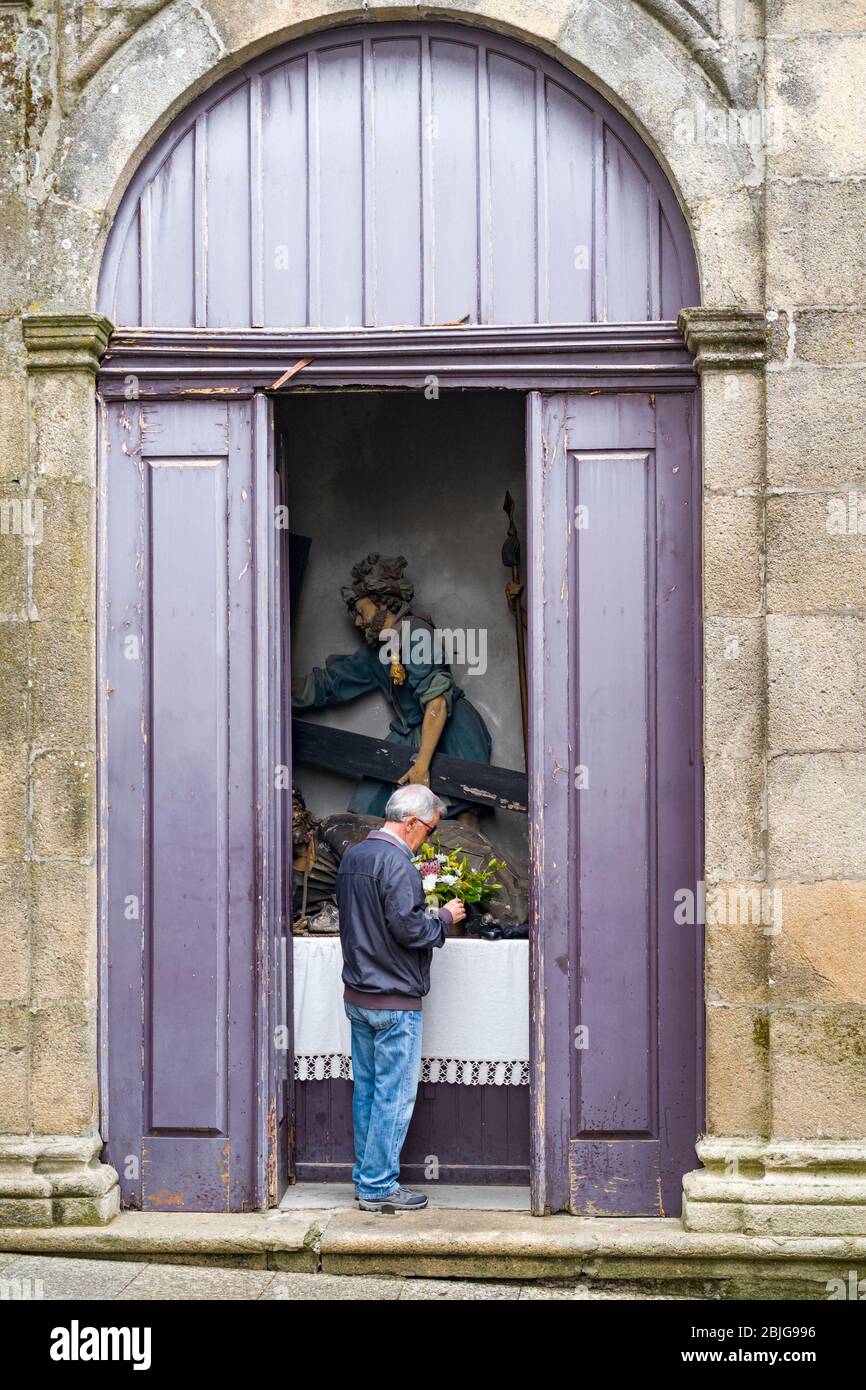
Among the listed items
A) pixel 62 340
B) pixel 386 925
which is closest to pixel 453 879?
pixel 386 925

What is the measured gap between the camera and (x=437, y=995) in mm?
6453

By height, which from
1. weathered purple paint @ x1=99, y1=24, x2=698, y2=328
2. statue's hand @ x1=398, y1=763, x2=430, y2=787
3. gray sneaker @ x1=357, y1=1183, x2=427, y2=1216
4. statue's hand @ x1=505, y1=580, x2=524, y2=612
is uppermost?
weathered purple paint @ x1=99, y1=24, x2=698, y2=328

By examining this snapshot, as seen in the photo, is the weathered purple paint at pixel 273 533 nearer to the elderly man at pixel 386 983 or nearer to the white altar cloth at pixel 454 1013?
the elderly man at pixel 386 983

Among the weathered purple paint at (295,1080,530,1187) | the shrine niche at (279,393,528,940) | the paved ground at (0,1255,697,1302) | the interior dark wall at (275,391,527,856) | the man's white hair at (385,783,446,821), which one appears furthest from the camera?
the interior dark wall at (275,391,527,856)

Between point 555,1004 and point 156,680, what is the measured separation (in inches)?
74.5

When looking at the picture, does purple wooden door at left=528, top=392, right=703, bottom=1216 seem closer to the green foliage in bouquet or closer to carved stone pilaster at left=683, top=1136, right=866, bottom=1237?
carved stone pilaster at left=683, top=1136, right=866, bottom=1237

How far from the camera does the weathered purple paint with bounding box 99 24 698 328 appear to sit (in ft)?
19.4

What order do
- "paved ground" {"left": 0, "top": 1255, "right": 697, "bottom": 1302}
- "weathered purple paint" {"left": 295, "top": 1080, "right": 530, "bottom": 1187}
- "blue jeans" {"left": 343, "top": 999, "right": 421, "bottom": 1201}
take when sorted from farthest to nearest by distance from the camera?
"weathered purple paint" {"left": 295, "top": 1080, "right": 530, "bottom": 1187} < "blue jeans" {"left": 343, "top": 999, "right": 421, "bottom": 1201} < "paved ground" {"left": 0, "top": 1255, "right": 697, "bottom": 1302}

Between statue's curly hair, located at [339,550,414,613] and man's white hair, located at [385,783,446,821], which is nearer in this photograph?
man's white hair, located at [385,783,446,821]

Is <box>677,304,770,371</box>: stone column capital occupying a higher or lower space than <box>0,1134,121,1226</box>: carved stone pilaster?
higher

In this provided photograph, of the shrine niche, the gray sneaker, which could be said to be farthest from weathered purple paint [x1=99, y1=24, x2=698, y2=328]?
the gray sneaker

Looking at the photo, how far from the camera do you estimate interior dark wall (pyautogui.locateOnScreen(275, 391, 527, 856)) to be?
7.91 metres

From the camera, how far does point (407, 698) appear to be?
25.4ft

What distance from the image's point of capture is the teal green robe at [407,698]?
7625mm
